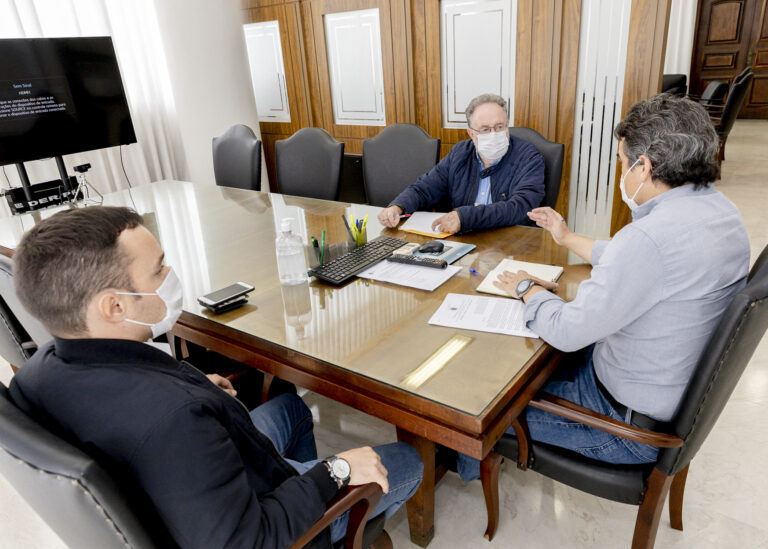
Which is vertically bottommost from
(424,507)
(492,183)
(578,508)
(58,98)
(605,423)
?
(578,508)

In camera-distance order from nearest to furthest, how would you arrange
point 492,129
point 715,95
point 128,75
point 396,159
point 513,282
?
point 513,282
point 492,129
point 396,159
point 128,75
point 715,95

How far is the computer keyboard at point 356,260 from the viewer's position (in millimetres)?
1521

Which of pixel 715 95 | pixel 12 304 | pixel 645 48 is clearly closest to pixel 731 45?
pixel 715 95

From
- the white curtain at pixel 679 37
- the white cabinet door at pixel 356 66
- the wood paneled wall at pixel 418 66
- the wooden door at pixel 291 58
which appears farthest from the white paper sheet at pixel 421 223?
the white curtain at pixel 679 37

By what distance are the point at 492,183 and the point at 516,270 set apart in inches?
34.7

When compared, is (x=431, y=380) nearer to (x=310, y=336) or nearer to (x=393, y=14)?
(x=310, y=336)

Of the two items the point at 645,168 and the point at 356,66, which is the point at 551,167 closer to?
the point at 645,168

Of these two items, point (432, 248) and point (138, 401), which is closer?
point (138, 401)

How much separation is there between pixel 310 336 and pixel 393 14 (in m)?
2.81

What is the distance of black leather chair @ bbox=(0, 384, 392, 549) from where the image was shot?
0.62m

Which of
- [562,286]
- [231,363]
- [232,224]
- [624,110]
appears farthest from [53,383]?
[624,110]

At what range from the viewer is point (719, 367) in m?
0.97

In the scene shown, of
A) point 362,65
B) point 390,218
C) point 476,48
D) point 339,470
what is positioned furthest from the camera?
Result: point 362,65

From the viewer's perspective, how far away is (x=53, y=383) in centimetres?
75
